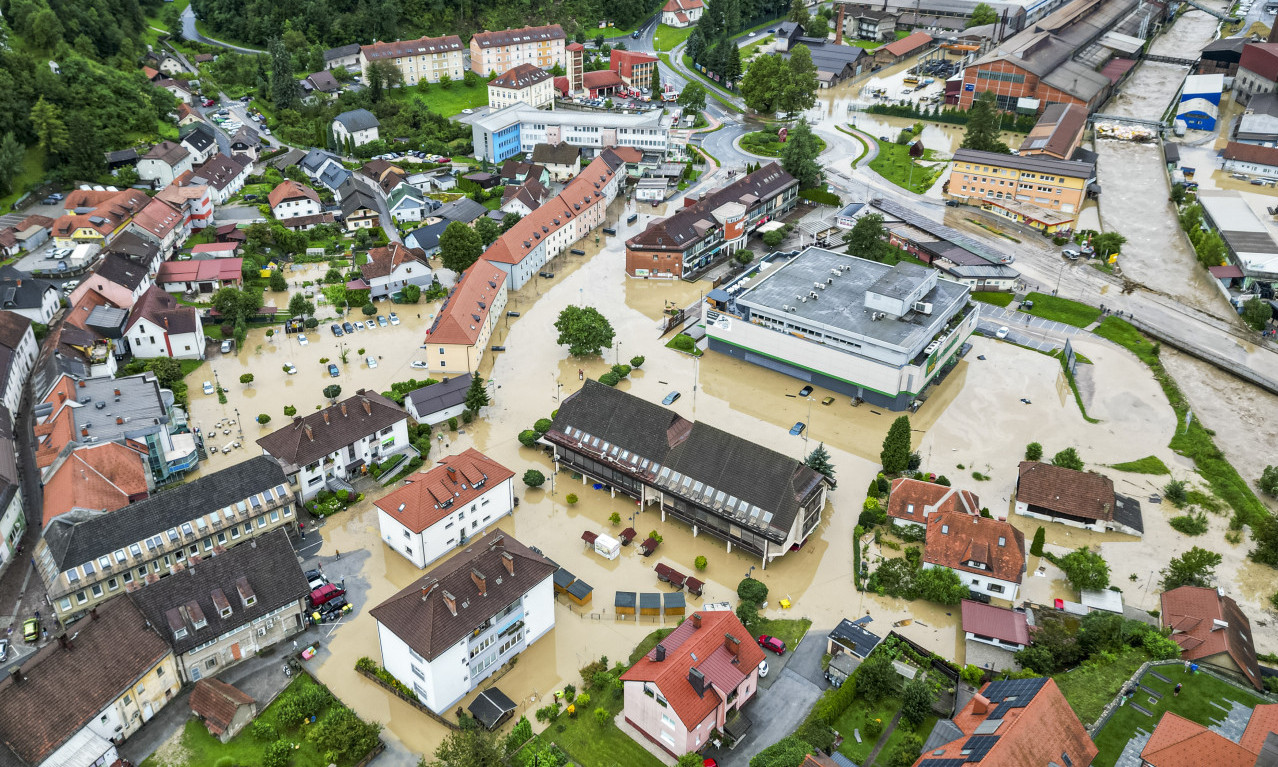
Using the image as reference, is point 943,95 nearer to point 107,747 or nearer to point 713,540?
point 713,540

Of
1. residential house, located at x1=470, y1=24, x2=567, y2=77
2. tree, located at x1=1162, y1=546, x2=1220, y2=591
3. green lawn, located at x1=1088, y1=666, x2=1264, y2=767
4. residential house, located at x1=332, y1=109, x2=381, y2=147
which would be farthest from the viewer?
residential house, located at x1=470, y1=24, x2=567, y2=77

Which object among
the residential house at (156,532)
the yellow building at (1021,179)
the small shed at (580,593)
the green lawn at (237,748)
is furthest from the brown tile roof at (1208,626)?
the yellow building at (1021,179)

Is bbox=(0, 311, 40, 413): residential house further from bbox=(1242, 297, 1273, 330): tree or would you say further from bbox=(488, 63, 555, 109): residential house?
bbox=(1242, 297, 1273, 330): tree

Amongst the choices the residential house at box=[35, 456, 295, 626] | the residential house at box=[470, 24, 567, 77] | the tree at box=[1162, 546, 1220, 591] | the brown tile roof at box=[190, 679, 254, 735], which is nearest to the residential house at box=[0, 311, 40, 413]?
the residential house at box=[35, 456, 295, 626]

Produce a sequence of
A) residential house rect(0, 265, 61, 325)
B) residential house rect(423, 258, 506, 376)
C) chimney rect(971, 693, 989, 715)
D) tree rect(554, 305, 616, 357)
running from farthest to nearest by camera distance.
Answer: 1. residential house rect(0, 265, 61, 325)
2. tree rect(554, 305, 616, 357)
3. residential house rect(423, 258, 506, 376)
4. chimney rect(971, 693, 989, 715)

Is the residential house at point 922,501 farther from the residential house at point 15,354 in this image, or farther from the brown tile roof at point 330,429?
the residential house at point 15,354

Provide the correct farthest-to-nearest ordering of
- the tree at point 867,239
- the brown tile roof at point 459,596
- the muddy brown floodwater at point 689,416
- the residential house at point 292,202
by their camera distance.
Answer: the residential house at point 292,202 → the tree at point 867,239 → the muddy brown floodwater at point 689,416 → the brown tile roof at point 459,596

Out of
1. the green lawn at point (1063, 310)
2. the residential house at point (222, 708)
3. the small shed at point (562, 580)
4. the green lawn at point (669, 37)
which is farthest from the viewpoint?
the green lawn at point (669, 37)
